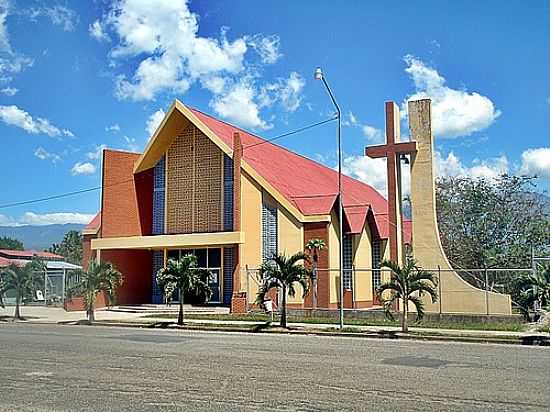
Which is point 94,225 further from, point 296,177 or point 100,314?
point 296,177

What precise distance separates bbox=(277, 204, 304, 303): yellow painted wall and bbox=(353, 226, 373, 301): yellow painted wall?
176 inches

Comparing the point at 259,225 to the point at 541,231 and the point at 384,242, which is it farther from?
the point at 541,231

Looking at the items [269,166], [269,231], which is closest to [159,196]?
[269,166]

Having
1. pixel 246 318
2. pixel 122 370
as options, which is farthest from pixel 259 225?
pixel 122 370

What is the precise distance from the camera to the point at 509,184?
1742 inches

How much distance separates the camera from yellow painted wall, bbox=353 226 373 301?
38.1 m

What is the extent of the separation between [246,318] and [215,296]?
8606mm

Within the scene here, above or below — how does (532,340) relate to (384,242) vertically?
below

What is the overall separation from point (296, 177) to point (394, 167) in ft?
35.7

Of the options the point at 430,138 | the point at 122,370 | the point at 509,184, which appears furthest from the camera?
the point at 509,184

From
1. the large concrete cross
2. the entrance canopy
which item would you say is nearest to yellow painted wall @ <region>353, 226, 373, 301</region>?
the large concrete cross

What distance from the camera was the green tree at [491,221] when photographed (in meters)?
43.4

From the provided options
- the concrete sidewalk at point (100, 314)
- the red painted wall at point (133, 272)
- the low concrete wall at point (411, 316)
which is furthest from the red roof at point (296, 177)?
the red painted wall at point (133, 272)

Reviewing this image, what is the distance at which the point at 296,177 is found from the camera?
42.9m
